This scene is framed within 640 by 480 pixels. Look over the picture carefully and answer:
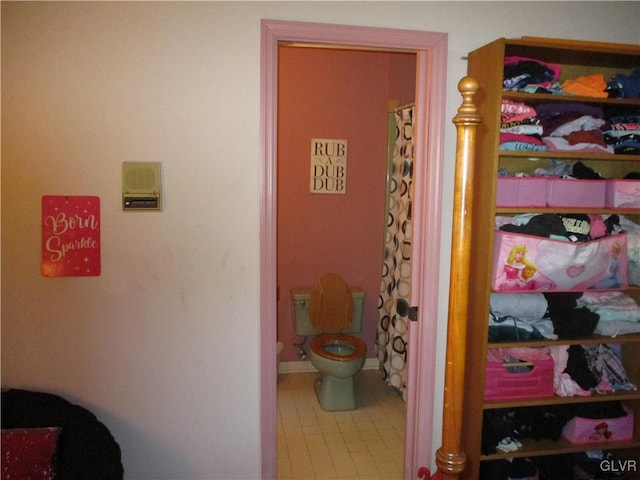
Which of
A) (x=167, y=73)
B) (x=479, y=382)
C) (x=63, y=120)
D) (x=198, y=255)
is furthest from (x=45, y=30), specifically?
(x=479, y=382)

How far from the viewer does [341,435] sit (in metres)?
2.86

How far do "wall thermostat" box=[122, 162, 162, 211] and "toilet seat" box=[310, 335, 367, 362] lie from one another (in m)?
1.64

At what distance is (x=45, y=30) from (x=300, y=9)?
3.13 ft

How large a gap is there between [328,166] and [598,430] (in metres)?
2.32

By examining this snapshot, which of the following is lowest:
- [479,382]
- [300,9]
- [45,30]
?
[479,382]

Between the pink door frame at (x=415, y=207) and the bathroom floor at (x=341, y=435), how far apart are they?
43 centimetres

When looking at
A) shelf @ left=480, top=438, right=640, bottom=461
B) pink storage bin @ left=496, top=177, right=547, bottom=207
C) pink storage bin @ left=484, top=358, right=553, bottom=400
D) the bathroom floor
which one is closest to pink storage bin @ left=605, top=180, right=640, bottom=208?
pink storage bin @ left=496, top=177, right=547, bottom=207

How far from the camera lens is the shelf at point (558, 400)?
2.00 meters

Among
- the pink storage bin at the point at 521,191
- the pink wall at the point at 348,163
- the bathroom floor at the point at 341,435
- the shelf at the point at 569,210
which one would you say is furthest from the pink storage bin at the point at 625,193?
the pink wall at the point at 348,163

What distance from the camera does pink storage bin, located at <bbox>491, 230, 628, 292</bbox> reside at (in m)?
1.94

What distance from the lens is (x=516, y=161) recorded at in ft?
7.29

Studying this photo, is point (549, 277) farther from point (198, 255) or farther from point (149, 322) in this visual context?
point (149, 322)

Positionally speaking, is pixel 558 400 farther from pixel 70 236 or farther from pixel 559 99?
pixel 70 236

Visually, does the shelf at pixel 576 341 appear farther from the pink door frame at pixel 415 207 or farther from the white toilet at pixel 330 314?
the white toilet at pixel 330 314
